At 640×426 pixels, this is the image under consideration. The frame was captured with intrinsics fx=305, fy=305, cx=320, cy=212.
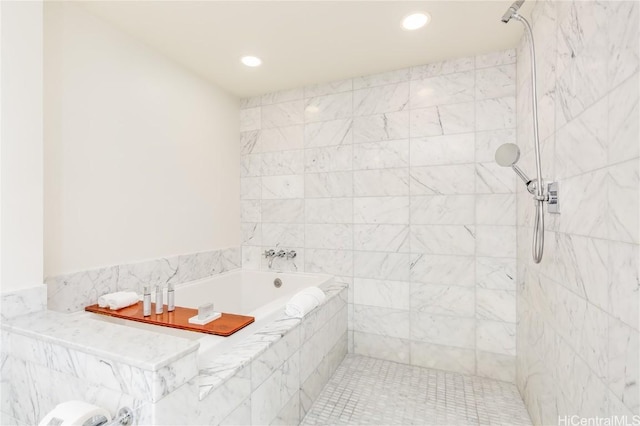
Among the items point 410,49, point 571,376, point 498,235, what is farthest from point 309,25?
point 571,376

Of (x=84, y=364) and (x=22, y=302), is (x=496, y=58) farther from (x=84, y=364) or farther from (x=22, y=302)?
(x=22, y=302)

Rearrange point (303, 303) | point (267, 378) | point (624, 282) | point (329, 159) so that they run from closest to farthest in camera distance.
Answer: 1. point (624, 282)
2. point (267, 378)
3. point (303, 303)
4. point (329, 159)

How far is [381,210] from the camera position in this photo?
8.52 ft

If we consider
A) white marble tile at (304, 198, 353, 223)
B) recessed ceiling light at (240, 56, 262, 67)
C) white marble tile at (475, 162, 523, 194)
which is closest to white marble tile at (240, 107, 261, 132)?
recessed ceiling light at (240, 56, 262, 67)

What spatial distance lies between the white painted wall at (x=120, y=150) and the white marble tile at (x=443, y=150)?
1.80 meters


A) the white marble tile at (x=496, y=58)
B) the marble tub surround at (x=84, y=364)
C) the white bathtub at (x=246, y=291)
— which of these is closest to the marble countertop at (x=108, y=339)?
the marble tub surround at (x=84, y=364)

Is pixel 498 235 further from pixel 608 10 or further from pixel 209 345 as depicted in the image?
pixel 209 345

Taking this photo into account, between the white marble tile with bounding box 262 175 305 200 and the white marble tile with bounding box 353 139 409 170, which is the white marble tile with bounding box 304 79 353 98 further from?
the white marble tile with bounding box 262 175 305 200

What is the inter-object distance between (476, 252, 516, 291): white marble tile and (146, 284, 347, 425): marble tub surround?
3.73 feet

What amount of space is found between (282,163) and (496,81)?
Result: 189cm

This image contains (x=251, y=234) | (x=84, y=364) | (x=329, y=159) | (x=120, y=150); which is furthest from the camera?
(x=251, y=234)

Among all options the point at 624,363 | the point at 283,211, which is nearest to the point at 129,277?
the point at 283,211

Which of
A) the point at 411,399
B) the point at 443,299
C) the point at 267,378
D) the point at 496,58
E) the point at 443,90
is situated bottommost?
the point at 411,399

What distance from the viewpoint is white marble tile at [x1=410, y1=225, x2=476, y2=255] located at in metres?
2.34
